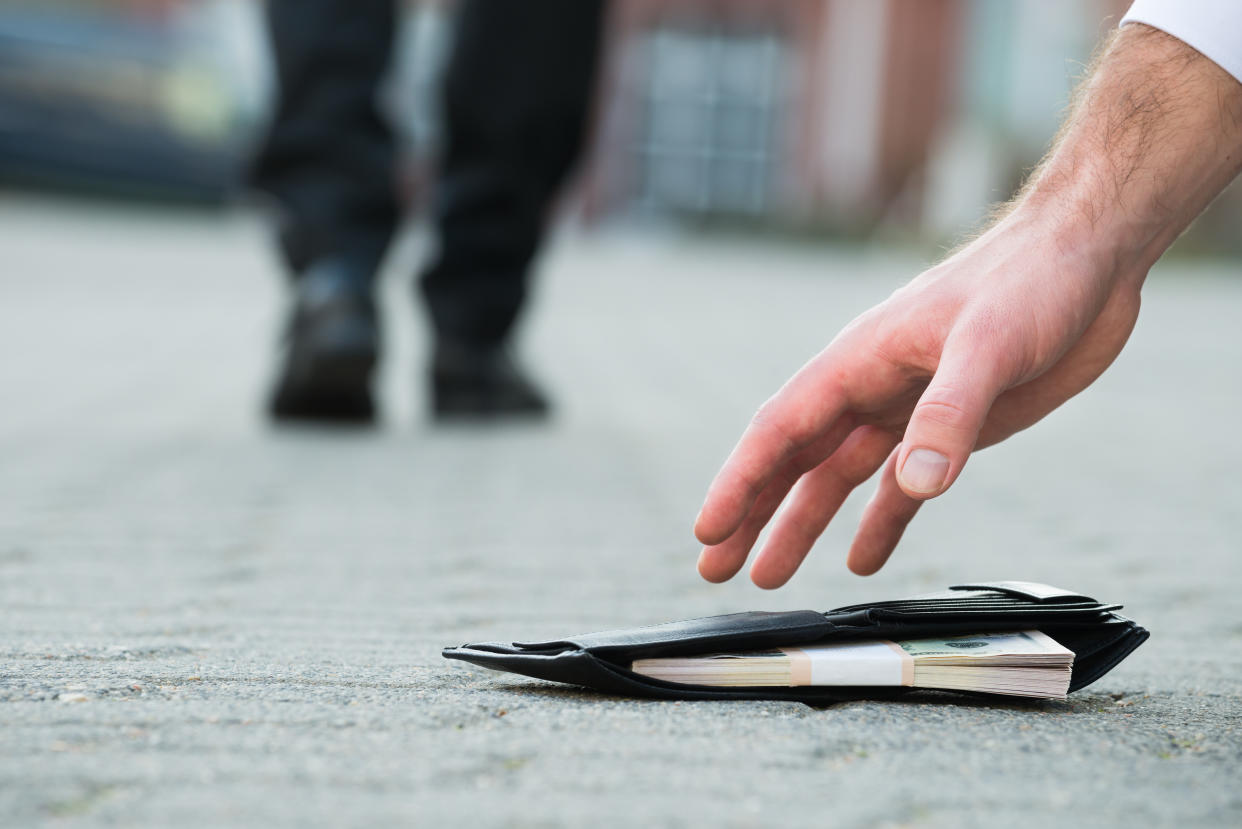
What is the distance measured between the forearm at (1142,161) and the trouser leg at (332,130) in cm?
220

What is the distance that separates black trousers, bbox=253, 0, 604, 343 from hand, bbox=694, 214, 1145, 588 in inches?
82.7


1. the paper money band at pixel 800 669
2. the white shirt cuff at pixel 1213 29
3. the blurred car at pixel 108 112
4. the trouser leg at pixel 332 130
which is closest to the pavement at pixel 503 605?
the paper money band at pixel 800 669

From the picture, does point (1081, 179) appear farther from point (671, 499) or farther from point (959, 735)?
point (671, 499)

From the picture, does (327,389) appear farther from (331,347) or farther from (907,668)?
(907,668)

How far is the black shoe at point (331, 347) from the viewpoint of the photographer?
3182 millimetres

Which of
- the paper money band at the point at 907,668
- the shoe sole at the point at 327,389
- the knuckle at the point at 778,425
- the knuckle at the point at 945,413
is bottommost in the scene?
the paper money band at the point at 907,668

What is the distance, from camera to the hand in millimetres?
1204

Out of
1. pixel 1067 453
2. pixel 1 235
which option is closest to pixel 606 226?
pixel 1 235

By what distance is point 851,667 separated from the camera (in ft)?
4.20

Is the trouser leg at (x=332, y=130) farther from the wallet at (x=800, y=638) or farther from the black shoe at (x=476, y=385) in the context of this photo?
the wallet at (x=800, y=638)

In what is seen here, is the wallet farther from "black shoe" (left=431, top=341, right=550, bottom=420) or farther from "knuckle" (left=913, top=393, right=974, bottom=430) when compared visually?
"black shoe" (left=431, top=341, right=550, bottom=420)

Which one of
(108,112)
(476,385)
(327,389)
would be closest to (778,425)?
(327,389)

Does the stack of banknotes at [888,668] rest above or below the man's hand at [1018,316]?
below

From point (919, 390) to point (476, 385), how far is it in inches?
94.4
